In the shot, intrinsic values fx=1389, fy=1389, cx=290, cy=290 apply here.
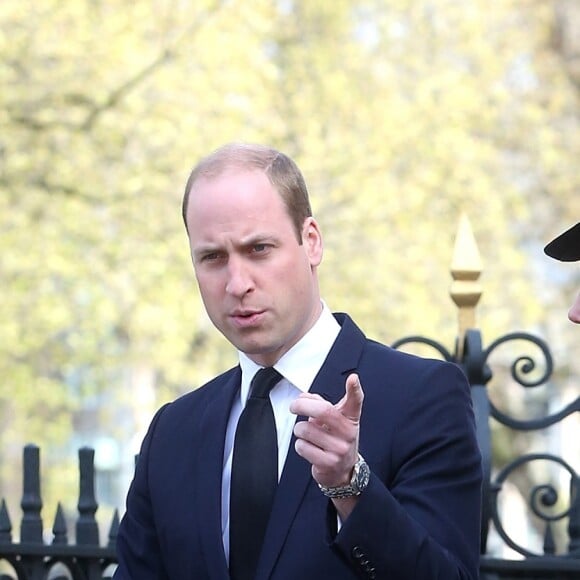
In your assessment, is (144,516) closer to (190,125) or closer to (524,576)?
(524,576)

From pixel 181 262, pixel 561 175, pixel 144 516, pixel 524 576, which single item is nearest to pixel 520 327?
pixel 561 175

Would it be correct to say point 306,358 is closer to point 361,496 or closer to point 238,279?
point 238,279

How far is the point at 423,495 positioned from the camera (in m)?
2.65

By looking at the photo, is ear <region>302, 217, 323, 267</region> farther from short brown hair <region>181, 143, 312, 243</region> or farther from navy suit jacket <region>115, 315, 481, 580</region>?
navy suit jacket <region>115, 315, 481, 580</region>

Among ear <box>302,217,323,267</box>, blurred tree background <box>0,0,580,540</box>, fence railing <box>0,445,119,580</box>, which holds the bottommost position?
fence railing <box>0,445,119,580</box>

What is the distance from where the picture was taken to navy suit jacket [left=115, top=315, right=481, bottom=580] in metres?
2.53

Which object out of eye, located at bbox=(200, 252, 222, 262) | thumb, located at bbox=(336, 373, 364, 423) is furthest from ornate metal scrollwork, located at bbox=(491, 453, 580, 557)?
thumb, located at bbox=(336, 373, 364, 423)

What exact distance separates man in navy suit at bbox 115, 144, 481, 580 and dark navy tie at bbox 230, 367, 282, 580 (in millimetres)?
19

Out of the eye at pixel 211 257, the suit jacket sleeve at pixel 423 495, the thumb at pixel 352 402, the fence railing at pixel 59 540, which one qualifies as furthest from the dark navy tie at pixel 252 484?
the fence railing at pixel 59 540

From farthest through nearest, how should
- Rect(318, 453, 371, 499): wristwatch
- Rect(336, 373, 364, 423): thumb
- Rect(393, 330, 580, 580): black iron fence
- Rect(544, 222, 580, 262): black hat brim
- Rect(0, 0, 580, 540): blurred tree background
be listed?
Rect(0, 0, 580, 540): blurred tree background
Rect(393, 330, 580, 580): black iron fence
Rect(544, 222, 580, 262): black hat brim
Rect(318, 453, 371, 499): wristwatch
Rect(336, 373, 364, 423): thumb

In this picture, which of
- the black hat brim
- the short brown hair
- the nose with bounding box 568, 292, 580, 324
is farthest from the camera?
the short brown hair

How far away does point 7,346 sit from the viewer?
1325 cm

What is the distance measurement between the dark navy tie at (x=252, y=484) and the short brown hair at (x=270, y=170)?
0.40 meters

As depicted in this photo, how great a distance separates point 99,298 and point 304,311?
10461 millimetres
